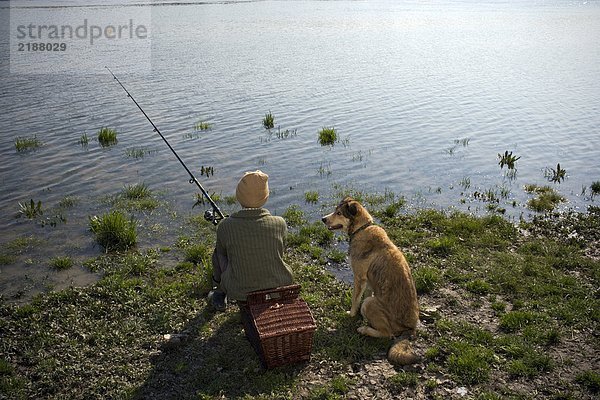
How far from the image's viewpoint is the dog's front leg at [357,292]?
830 centimetres

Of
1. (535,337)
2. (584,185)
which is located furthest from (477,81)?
(535,337)

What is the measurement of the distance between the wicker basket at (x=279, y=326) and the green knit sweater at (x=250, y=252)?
332mm

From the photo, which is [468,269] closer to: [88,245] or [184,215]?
[184,215]

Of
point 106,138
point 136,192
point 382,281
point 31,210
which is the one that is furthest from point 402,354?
point 106,138

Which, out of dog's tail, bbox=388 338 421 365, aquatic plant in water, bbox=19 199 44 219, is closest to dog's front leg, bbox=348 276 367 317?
dog's tail, bbox=388 338 421 365

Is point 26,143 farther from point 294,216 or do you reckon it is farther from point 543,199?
point 543,199

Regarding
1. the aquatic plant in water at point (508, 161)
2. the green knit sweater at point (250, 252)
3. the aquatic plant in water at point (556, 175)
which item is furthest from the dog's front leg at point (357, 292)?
the aquatic plant in water at point (508, 161)

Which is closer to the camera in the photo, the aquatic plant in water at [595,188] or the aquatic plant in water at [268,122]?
the aquatic plant in water at [595,188]

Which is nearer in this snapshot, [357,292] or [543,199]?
[357,292]

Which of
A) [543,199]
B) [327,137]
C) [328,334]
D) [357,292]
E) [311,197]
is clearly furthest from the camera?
[327,137]

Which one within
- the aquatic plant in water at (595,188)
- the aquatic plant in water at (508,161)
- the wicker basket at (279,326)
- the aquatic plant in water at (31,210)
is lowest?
the wicker basket at (279,326)

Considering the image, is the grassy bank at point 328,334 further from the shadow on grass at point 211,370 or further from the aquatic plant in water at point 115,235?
the aquatic plant in water at point 115,235

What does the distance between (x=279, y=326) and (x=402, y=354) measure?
1.83 m

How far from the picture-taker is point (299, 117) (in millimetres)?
22844
